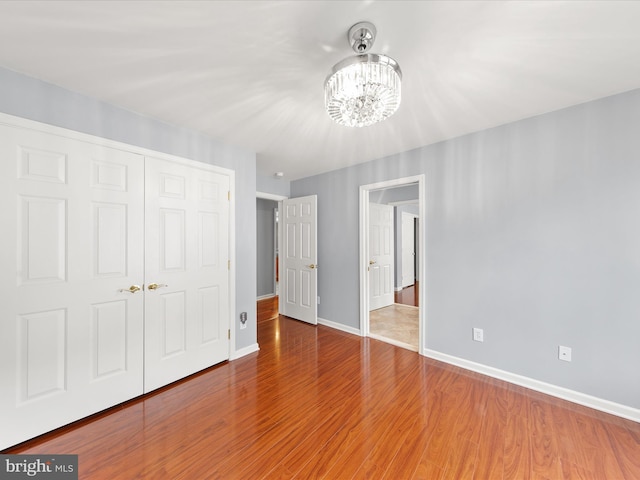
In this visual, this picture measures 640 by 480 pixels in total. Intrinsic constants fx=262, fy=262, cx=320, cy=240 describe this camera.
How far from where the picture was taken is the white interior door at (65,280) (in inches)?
65.8

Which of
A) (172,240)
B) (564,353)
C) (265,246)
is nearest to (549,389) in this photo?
(564,353)

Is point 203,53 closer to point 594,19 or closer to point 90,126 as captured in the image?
point 90,126

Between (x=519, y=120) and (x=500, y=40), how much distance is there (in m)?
1.31

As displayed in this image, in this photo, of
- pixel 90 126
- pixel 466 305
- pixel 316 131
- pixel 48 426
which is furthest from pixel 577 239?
pixel 48 426

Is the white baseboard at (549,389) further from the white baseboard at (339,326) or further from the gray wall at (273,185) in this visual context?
the gray wall at (273,185)

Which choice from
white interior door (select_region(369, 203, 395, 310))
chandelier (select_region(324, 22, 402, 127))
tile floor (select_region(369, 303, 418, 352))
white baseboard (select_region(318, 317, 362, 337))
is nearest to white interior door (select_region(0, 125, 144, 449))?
chandelier (select_region(324, 22, 402, 127))

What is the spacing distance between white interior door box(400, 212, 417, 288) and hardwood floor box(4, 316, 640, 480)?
4365 millimetres

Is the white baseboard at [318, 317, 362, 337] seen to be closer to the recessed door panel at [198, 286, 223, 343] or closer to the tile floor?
the tile floor

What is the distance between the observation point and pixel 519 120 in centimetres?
242

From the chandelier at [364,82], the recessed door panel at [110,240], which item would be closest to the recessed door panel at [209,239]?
the recessed door panel at [110,240]

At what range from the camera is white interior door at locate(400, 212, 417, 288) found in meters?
6.82

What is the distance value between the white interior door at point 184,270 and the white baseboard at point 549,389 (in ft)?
8.20

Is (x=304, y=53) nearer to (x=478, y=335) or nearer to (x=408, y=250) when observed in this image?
(x=478, y=335)

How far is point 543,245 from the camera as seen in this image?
231 cm
